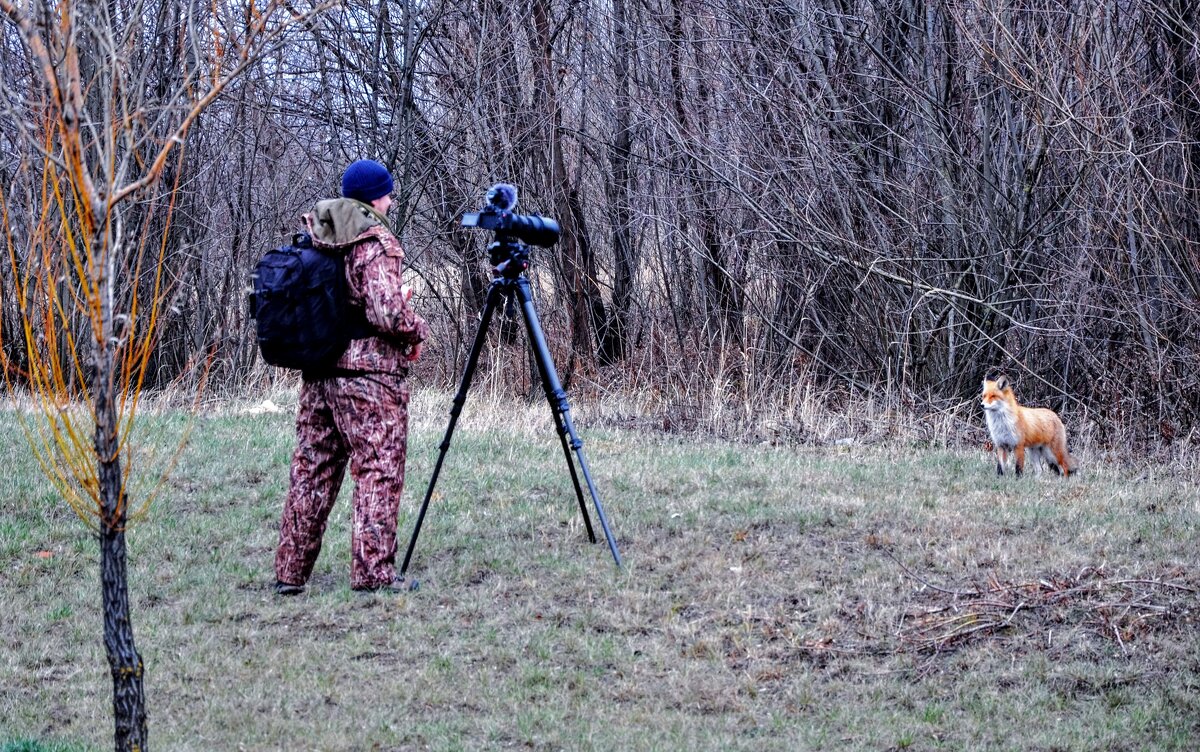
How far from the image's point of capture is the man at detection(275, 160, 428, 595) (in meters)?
6.25

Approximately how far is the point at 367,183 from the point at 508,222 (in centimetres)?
78

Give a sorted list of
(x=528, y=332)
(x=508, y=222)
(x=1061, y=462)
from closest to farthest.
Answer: (x=508, y=222) → (x=528, y=332) → (x=1061, y=462)

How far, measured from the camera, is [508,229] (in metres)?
6.71

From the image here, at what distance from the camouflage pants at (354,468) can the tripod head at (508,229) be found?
90 centimetres

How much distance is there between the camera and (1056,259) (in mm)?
12953

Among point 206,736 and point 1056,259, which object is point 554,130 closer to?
point 1056,259

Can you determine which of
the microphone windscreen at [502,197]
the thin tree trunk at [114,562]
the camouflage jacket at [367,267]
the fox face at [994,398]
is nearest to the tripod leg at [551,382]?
the microphone windscreen at [502,197]

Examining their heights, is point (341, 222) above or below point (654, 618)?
above

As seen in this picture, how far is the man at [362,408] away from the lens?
6250 millimetres

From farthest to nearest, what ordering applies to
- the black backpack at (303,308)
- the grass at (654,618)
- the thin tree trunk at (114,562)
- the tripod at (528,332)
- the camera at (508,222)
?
the tripod at (528,332), the camera at (508,222), the black backpack at (303,308), the grass at (654,618), the thin tree trunk at (114,562)

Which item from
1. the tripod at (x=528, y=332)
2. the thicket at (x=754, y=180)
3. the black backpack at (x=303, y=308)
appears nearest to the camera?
the black backpack at (x=303, y=308)

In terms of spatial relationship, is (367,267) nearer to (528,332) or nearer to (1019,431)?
(528,332)

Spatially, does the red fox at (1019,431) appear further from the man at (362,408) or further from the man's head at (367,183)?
the man's head at (367,183)

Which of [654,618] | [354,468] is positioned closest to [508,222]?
[354,468]
